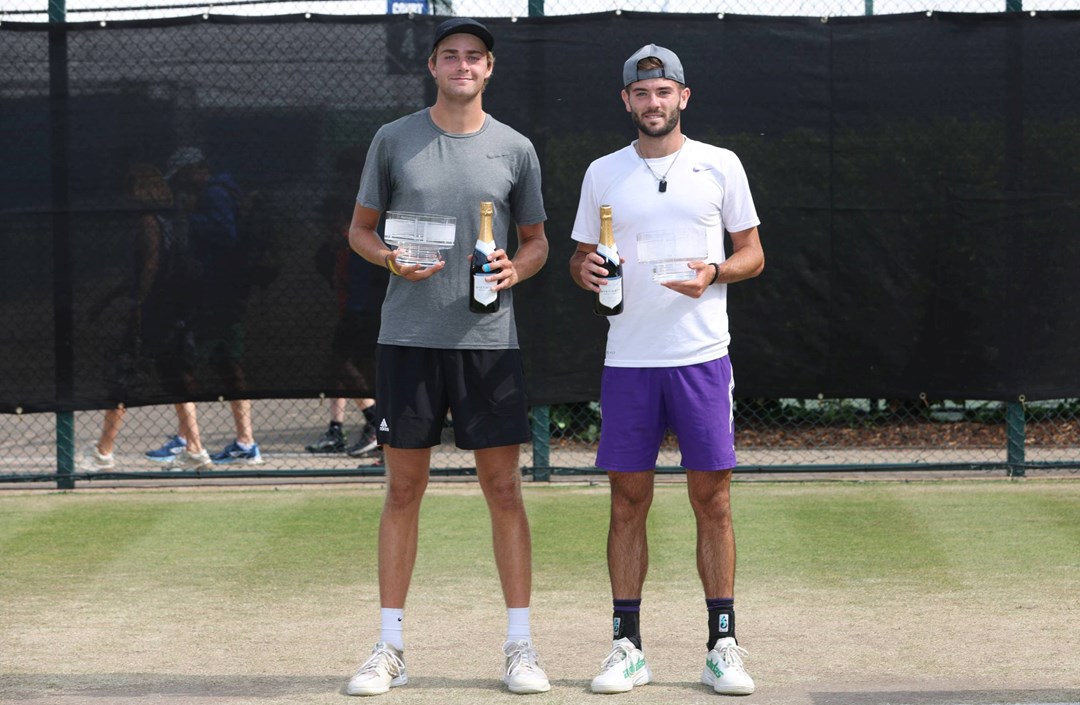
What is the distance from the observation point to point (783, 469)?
8.01m

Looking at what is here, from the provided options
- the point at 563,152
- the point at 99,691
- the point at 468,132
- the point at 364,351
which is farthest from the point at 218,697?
the point at 563,152

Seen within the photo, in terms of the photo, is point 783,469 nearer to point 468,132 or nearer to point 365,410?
point 365,410

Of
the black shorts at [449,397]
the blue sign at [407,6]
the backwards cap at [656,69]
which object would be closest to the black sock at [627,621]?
the black shorts at [449,397]

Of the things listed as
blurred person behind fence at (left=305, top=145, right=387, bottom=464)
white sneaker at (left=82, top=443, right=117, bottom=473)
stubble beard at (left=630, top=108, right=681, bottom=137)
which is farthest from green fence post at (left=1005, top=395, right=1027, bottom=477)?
white sneaker at (left=82, top=443, right=117, bottom=473)

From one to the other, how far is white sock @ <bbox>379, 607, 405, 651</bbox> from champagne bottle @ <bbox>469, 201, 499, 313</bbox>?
96 centimetres

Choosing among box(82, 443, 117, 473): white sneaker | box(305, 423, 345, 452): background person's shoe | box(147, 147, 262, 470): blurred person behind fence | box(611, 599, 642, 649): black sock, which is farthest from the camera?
box(305, 423, 345, 452): background person's shoe

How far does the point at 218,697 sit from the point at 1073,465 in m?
5.36

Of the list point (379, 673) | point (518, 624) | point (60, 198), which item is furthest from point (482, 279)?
point (60, 198)

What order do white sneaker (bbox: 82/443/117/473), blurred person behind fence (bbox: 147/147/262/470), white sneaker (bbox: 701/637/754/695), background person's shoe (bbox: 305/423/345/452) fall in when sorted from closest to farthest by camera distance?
white sneaker (bbox: 701/637/754/695) → blurred person behind fence (bbox: 147/147/262/470) → white sneaker (bbox: 82/443/117/473) → background person's shoe (bbox: 305/423/345/452)

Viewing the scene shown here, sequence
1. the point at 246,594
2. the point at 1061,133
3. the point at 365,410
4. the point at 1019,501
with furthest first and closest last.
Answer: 1. the point at 365,410
2. the point at 1061,133
3. the point at 1019,501
4. the point at 246,594

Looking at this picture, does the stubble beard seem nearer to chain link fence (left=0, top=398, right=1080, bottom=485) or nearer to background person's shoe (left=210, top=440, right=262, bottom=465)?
chain link fence (left=0, top=398, right=1080, bottom=485)

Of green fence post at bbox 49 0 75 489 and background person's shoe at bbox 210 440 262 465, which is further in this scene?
background person's shoe at bbox 210 440 262 465

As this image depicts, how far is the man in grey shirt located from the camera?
4328 millimetres

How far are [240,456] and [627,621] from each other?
174 inches
